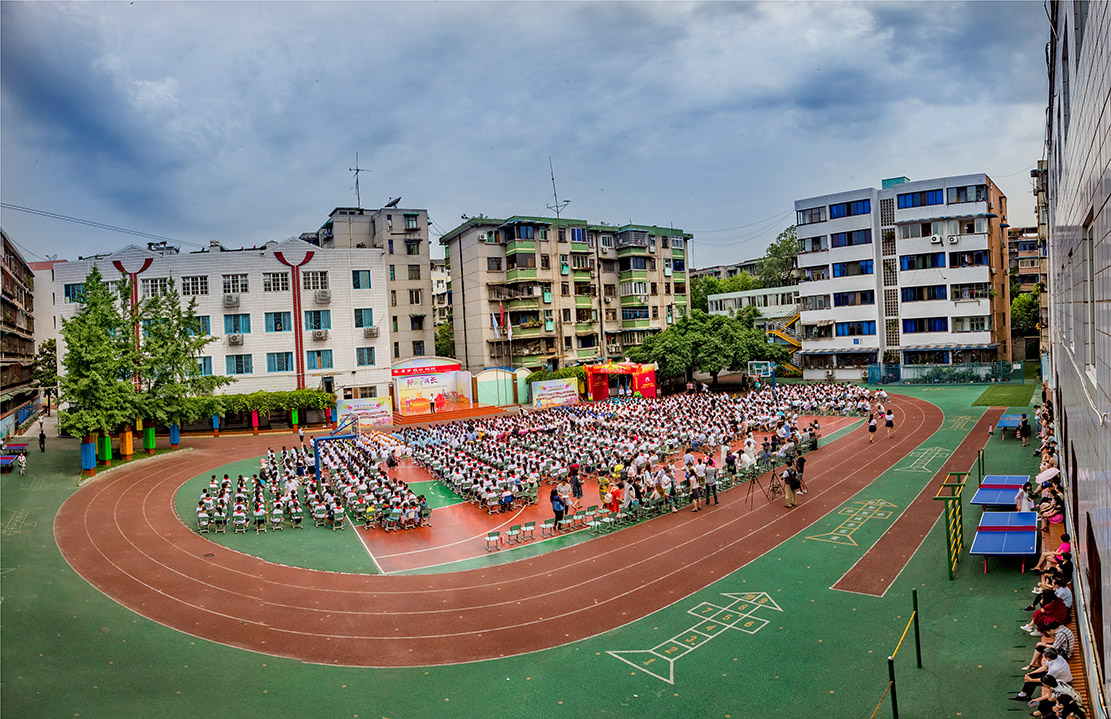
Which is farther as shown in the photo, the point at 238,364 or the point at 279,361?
the point at 279,361

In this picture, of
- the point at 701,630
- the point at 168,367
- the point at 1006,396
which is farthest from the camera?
the point at 1006,396

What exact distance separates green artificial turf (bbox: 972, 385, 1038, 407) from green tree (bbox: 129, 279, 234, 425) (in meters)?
42.0

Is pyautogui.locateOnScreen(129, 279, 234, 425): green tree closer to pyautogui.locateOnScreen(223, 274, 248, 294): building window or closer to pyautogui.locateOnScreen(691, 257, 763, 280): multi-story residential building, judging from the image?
pyautogui.locateOnScreen(223, 274, 248, 294): building window

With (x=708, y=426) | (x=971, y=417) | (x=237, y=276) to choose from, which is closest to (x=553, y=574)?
(x=708, y=426)

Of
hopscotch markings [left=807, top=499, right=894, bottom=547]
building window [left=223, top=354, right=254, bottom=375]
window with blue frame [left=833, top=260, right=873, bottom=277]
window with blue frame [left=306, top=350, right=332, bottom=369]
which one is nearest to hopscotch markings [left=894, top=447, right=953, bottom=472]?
hopscotch markings [left=807, top=499, right=894, bottom=547]

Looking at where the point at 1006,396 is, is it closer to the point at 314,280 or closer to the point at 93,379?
the point at 314,280

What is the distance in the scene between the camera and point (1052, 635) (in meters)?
10.8

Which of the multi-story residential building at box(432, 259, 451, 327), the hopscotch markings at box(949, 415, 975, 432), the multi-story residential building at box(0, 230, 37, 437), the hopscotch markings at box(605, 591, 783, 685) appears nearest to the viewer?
the hopscotch markings at box(605, 591, 783, 685)

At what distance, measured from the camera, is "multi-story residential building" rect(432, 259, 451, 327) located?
94.4 m

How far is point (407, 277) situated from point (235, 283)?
14.9 m

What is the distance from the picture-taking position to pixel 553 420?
1489 inches

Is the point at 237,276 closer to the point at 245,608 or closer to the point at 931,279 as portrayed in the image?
the point at 245,608

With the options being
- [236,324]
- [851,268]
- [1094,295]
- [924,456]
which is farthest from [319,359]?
[1094,295]

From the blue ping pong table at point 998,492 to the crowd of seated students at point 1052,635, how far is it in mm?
1875
